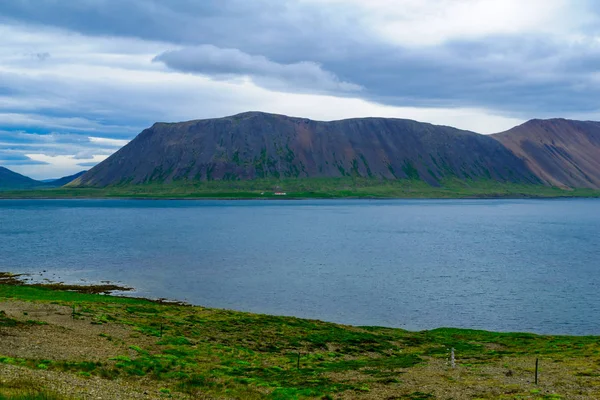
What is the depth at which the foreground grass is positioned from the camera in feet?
105

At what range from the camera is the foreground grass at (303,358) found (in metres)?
32.2

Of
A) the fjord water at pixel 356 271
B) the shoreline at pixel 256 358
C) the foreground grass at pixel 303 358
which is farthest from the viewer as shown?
the fjord water at pixel 356 271

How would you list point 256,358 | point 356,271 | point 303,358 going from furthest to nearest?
point 356,271 < point 303,358 < point 256,358

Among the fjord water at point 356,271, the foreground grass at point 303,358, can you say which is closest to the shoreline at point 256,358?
the foreground grass at point 303,358

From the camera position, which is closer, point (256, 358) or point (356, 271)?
point (256, 358)

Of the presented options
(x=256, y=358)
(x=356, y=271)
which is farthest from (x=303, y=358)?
(x=356, y=271)

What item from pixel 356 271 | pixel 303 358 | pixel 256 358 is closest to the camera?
pixel 256 358

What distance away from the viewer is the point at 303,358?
44.4 meters

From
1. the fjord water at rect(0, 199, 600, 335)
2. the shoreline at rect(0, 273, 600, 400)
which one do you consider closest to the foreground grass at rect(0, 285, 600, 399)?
the shoreline at rect(0, 273, 600, 400)

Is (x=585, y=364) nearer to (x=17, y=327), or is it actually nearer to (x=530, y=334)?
(x=530, y=334)

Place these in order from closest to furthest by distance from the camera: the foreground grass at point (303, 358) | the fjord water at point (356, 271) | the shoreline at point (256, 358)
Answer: the shoreline at point (256, 358), the foreground grass at point (303, 358), the fjord water at point (356, 271)

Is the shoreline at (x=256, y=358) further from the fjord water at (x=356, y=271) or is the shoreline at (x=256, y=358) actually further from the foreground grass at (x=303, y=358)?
the fjord water at (x=356, y=271)

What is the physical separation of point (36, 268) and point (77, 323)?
64.0 metres

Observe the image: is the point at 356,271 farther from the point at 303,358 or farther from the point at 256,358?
the point at 256,358
